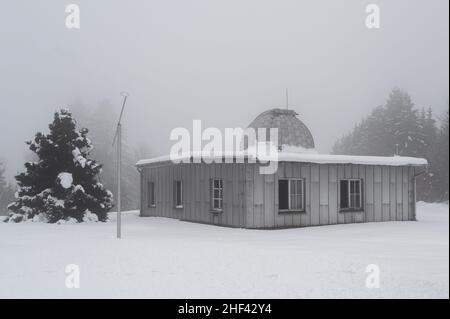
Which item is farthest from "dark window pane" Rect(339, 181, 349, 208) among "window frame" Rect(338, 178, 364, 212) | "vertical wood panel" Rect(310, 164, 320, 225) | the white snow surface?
the white snow surface

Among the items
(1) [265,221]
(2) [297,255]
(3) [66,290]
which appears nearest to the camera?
(3) [66,290]

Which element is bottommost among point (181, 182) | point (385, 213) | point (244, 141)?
point (385, 213)

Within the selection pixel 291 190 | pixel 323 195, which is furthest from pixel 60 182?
pixel 323 195

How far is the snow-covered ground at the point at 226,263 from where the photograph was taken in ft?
25.6

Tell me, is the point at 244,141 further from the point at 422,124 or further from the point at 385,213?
the point at 422,124

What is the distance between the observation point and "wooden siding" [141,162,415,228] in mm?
18281

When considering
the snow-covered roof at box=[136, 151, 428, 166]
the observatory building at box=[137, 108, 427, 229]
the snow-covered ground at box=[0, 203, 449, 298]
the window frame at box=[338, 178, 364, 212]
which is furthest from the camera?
the window frame at box=[338, 178, 364, 212]

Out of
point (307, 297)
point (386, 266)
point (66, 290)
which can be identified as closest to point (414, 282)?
point (386, 266)

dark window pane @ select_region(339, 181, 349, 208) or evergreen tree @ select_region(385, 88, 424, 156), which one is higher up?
evergreen tree @ select_region(385, 88, 424, 156)

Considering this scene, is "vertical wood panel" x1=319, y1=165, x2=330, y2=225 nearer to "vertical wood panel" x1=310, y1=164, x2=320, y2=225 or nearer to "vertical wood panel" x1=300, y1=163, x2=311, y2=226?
"vertical wood panel" x1=310, y1=164, x2=320, y2=225

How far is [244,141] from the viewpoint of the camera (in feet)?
83.0

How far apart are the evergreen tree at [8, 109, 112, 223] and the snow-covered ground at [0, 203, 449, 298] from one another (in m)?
4.26

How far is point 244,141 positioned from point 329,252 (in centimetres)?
1386
